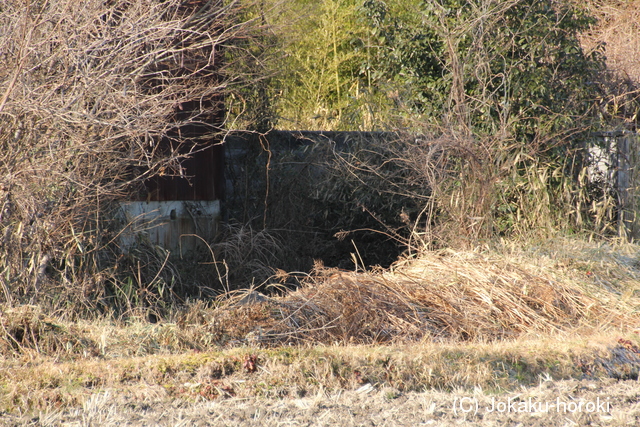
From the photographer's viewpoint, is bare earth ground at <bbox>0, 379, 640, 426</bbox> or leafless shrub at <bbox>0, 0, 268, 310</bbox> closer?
bare earth ground at <bbox>0, 379, 640, 426</bbox>

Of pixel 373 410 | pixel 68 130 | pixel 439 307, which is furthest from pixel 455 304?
pixel 68 130

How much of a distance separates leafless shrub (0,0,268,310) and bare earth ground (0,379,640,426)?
1987 mm

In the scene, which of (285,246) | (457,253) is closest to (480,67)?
(457,253)

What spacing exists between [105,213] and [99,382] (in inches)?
106

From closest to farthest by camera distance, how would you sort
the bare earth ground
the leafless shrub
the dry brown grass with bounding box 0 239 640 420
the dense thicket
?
the bare earth ground
the dry brown grass with bounding box 0 239 640 420
the leafless shrub
the dense thicket

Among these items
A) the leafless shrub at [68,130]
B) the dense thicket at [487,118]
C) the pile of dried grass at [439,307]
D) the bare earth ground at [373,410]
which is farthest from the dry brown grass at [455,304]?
the leafless shrub at [68,130]

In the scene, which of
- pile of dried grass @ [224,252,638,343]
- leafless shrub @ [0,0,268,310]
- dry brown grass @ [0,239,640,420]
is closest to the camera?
dry brown grass @ [0,239,640,420]

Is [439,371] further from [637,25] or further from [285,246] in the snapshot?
[637,25]

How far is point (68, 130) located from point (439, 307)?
3.41m

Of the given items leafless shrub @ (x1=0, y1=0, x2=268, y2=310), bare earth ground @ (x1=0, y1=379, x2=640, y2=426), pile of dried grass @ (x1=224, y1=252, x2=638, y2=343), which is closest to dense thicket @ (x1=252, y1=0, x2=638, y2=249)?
pile of dried grass @ (x1=224, y1=252, x2=638, y2=343)

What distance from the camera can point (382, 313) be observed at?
5531 millimetres

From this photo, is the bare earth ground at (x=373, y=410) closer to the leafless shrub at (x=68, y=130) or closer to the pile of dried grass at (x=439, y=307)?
the pile of dried grass at (x=439, y=307)

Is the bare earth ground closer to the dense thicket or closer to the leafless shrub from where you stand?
the leafless shrub

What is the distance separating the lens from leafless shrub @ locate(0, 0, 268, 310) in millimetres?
4859
